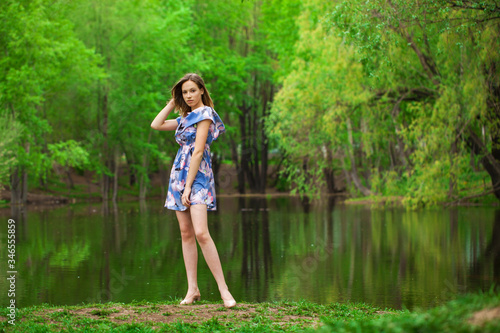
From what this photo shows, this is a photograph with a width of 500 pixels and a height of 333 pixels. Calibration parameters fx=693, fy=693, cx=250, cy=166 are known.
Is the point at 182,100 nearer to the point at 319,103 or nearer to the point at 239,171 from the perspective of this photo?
the point at 319,103

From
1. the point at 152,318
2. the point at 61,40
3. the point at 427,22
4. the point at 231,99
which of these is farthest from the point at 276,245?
the point at 231,99

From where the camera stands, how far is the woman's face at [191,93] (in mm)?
6273

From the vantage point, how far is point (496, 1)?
1020 centimetres

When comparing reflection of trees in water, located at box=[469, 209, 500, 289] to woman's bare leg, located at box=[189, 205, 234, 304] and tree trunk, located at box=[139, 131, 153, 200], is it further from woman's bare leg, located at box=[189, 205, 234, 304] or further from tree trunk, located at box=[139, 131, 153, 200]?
tree trunk, located at box=[139, 131, 153, 200]

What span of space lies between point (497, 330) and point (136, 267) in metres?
8.20

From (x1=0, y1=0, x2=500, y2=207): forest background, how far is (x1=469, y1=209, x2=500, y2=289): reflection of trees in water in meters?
3.49

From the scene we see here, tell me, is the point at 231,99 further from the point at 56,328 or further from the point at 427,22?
the point at 56,328

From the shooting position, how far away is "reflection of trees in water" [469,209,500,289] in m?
9.34

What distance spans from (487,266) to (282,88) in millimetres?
18867

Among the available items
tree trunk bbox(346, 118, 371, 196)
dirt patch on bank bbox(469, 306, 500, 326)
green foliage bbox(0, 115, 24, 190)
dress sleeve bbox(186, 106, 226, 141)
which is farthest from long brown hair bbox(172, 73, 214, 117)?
tree trunk bbox(346, 118, 371, 196)

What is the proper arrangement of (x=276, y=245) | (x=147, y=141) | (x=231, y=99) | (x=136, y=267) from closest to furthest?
1. (x=136, y=267)
2. (x=276, y=245)
3. (x=147, y=141)
4. (x=231, y=99)

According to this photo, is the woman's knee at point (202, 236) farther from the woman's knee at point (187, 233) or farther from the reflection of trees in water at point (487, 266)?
the reflection of trees in water at point (487, 266)

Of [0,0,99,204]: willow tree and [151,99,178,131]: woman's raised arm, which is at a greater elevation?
[0,0,99,204]: willow tree

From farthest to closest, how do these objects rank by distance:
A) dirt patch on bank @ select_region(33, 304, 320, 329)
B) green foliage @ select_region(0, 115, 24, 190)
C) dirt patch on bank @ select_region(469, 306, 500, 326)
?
1. green foliage @ select_region(0, 115, 24, 190)
2. dirt patch on bank @ select_region(33, 304, 320, 329)
3. dirt patch on bank @ select_region(469, 306, 500, 326)
